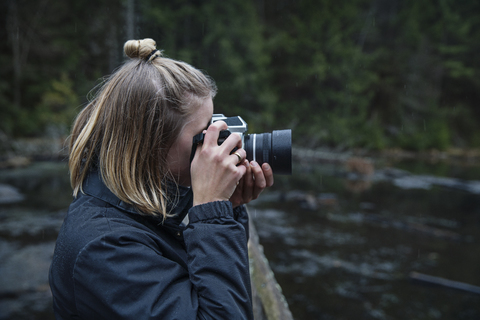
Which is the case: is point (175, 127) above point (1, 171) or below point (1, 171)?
above

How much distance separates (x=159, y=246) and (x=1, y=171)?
1225 centimetres

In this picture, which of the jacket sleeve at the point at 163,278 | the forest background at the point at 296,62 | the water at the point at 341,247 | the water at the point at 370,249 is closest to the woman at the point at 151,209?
the jacket sleeve at the point at 163,278

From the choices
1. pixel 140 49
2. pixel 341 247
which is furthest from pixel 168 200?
pixel 341 247

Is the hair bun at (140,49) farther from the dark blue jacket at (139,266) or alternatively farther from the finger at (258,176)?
the finger at (258,176)

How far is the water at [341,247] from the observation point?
4.11 metres

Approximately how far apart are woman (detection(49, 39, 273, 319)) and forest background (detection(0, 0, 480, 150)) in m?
11.4

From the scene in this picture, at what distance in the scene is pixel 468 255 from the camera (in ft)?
18.7

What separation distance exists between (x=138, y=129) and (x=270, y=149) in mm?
506

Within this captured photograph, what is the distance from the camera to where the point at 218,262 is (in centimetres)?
89

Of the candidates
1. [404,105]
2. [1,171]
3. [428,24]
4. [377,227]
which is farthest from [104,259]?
[428,24]

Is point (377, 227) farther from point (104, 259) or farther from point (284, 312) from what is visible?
point (104, 259)

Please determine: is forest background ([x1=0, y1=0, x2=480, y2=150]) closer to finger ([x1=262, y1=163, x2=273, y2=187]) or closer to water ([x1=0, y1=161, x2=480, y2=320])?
water ([x1=0, y1=161, x2=480, y2=320])

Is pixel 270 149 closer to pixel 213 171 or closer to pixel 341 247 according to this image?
pixel 213 171

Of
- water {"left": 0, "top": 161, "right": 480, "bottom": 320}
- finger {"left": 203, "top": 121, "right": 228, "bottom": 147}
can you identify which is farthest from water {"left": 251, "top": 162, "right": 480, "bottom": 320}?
finger {"left": 203, "top": 121, "right": 228, "bottom": 147}
